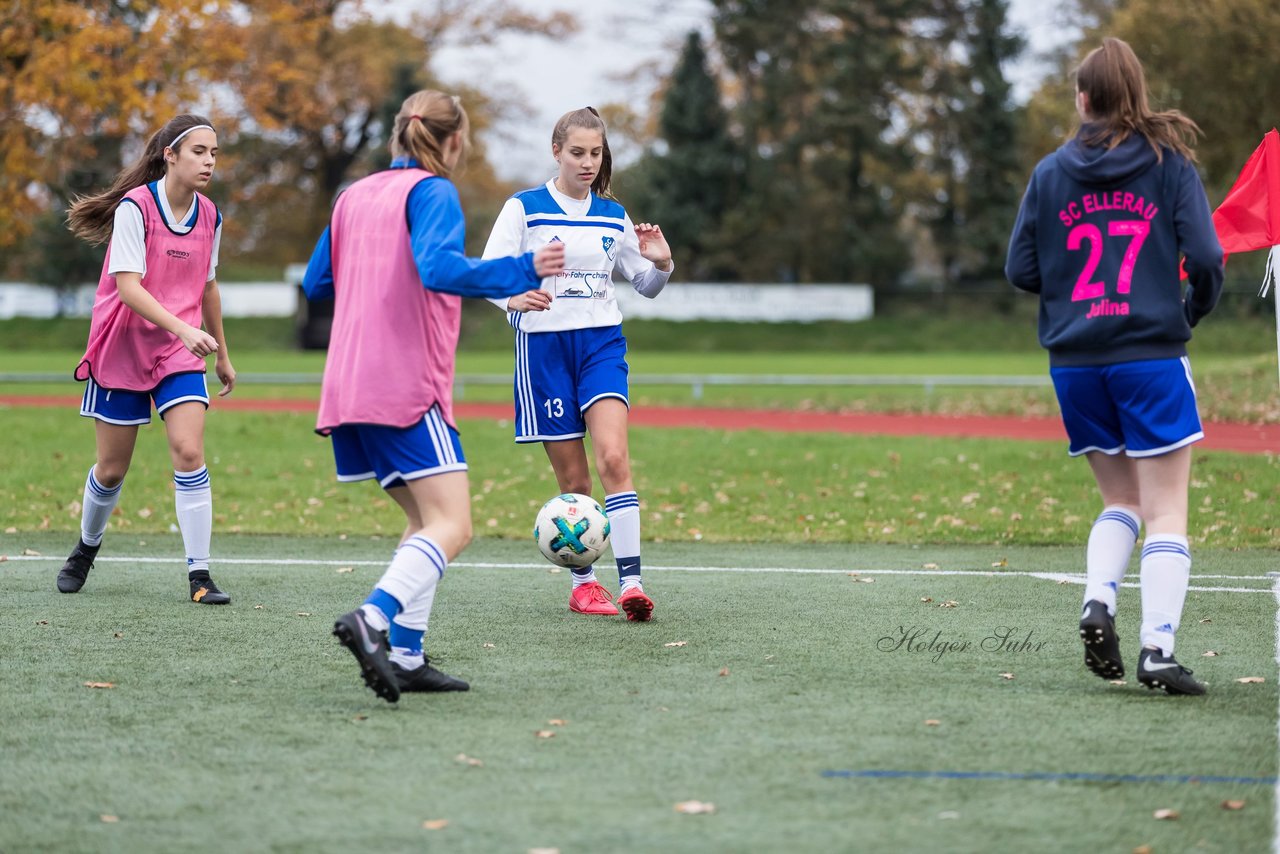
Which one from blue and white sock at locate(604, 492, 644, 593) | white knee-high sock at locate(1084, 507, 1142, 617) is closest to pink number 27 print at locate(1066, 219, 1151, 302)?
white knee-high sock at locate(1084, 507, 1142, 617)

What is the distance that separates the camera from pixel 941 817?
3752 mm

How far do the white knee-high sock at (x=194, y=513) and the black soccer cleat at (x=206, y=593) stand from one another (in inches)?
2.2

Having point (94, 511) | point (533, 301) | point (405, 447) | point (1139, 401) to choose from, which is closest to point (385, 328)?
point (405, 447)

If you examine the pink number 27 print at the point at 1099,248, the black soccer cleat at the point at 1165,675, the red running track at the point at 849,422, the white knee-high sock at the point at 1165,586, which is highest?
the pink number 27 print at the point at 1099,248

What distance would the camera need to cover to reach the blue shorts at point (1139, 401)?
508cm

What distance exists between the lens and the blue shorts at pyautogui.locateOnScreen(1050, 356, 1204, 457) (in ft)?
16.7

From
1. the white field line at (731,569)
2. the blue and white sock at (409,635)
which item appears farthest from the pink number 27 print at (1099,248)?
the white field line at (731,569)

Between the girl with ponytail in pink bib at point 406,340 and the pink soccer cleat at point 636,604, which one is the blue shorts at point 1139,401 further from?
the pink soccer cleat at point 636,604

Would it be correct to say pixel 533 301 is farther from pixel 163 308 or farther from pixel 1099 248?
pixel 163 308

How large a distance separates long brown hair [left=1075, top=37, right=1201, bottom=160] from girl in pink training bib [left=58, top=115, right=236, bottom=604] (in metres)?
3.89

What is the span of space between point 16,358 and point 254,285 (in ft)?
37.9

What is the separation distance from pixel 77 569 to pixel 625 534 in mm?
2756

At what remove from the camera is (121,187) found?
7270 millimetres

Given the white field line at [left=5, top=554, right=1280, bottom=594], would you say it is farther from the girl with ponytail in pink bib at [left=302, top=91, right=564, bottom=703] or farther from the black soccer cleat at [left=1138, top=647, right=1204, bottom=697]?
the girl with ponytail in pink bib at [left=302, top=91, right=564, bottom=703]
